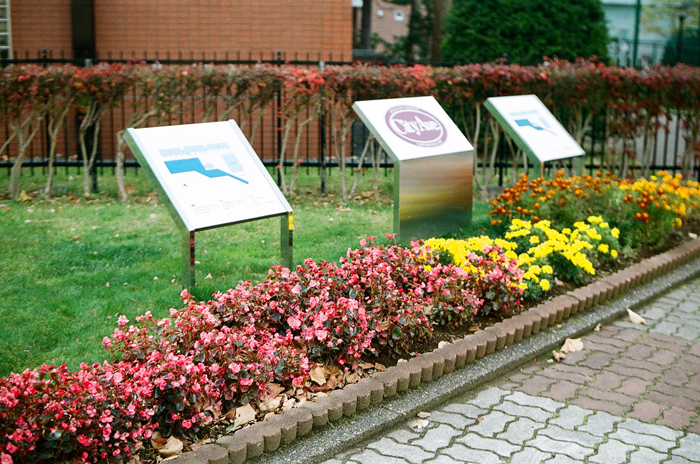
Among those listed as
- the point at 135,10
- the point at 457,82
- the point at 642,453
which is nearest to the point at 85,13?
the point at 135,10

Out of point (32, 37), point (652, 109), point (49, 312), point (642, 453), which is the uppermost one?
point (32, 37)

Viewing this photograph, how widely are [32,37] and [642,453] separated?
12153 mm

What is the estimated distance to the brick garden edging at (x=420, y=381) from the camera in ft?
12.2

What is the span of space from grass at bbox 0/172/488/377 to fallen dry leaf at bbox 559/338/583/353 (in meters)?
2.06

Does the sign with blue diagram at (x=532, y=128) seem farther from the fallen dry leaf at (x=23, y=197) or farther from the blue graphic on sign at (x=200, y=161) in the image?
the fallen dry leaf at (x=23, y=197)

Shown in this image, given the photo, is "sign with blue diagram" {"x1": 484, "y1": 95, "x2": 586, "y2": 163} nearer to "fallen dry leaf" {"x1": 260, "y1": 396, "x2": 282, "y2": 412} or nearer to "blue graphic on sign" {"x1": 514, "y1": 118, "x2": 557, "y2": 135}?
"blue graphic on sign" {"x1": 514, "y1": 118, "x2": 557, "y2": 135}

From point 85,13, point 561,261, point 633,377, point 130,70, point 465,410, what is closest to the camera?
point 465,410

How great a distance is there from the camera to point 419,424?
429cm

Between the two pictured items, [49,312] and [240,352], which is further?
[49,312]

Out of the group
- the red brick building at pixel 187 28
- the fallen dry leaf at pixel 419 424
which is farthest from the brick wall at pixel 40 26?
the fallen dry leaf at pixel 419 424

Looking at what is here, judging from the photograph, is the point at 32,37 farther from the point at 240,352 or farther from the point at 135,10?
the point at 240,352

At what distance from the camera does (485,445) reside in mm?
4090

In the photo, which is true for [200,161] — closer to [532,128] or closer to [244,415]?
[244,415]

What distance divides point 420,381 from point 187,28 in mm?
9944
